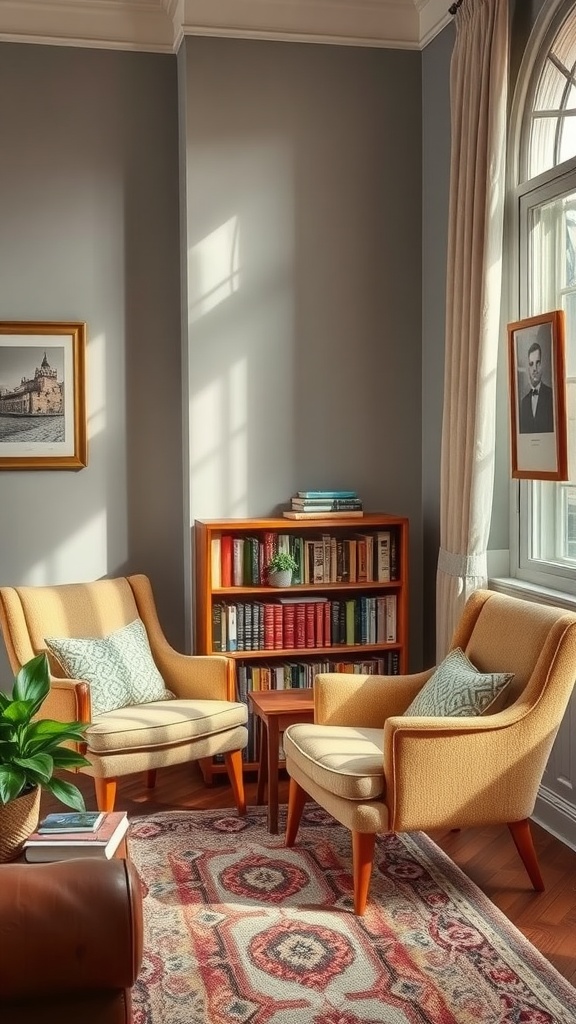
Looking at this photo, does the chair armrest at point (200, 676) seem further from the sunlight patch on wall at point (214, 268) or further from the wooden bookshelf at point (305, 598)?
the sunlight patch on wall at point (214, 268)

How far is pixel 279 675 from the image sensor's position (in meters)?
4.88

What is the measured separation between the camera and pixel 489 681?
354cm

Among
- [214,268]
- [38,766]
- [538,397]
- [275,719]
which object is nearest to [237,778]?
[275,719]

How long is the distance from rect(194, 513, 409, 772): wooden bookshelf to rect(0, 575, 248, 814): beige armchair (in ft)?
0.69

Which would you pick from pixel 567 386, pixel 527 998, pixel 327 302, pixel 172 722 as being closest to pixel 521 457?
pixel 567 386

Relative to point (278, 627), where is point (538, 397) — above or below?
above

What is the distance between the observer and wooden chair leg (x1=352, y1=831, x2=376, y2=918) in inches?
131

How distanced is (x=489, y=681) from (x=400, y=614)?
1426mm

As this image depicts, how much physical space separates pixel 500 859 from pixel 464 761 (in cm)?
65

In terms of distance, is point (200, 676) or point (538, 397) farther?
point (200, 676)

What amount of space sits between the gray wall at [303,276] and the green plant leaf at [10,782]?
→ 2.45 m

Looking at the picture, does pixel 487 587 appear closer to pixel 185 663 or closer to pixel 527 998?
pixel 185 663

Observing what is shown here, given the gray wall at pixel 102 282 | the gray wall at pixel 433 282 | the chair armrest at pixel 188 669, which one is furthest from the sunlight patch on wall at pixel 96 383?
the gray wall at pixel 433 282

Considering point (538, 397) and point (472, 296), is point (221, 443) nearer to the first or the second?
point (472, 296)
